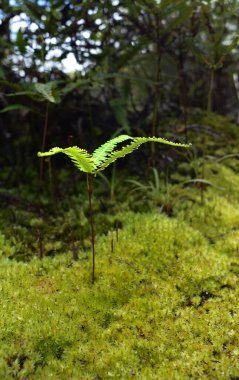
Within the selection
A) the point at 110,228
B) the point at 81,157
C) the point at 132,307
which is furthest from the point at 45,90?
the point at 132,307

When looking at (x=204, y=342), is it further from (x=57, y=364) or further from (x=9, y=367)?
(x=9, y=367)

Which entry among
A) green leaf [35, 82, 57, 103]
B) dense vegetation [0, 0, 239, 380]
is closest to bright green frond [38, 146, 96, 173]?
dense vegetation [0, 0, 239, 380]

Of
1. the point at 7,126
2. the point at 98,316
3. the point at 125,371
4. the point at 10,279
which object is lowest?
the point at 125,371

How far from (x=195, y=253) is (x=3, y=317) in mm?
1479

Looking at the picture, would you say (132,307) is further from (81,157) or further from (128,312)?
(81,157)

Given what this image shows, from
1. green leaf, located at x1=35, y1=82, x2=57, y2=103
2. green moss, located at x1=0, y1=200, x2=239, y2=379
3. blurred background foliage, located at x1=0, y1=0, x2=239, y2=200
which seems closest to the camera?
green moss, located at x1=0, y1=200, x2=239, y2=379

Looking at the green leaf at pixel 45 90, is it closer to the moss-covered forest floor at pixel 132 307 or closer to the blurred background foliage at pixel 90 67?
the blurred background foliage at pixel 90 67

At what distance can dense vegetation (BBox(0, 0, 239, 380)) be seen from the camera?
204 centimetres

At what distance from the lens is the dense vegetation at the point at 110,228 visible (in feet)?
Result: 6.68

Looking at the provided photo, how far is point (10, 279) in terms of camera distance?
2549 millimetres

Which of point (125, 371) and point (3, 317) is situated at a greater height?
point (3, 317)

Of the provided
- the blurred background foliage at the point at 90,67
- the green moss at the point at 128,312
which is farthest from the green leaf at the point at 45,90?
the green moss at the point at 128,312

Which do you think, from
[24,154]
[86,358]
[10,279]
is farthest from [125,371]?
[24,154]

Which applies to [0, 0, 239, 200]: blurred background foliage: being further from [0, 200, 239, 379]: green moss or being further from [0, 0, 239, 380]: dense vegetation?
[0, 200, 239, 379]: green moss
